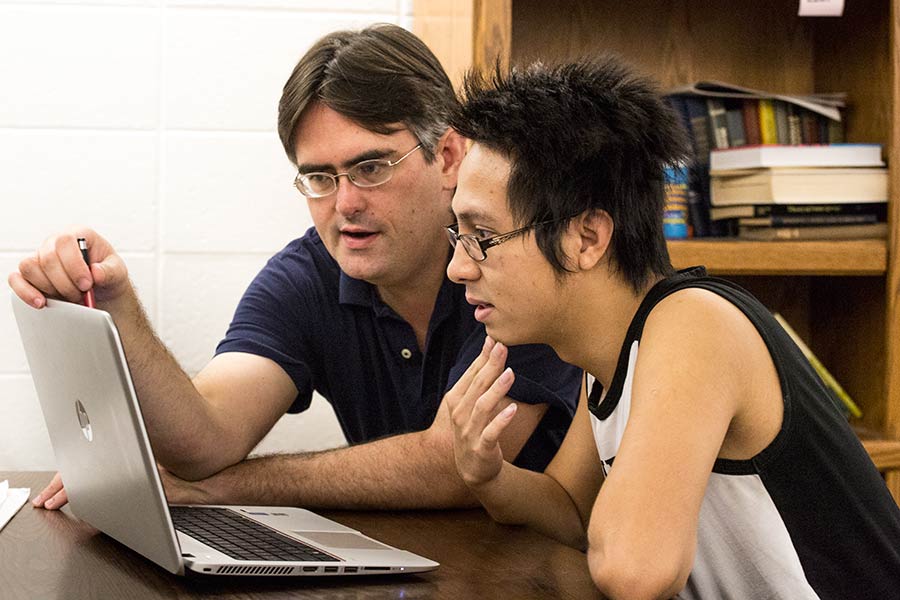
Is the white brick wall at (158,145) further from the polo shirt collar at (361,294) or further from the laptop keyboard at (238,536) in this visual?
the laptop keyboard at (238,536)

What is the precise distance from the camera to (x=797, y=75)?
231cm

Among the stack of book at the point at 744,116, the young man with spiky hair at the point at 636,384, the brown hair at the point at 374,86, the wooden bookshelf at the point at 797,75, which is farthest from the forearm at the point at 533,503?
the stack of book at the point at 744,116

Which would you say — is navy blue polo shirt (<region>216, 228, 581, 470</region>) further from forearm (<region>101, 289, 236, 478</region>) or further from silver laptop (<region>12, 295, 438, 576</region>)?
silver laptop (<region>12, 295, 438, 576</region>)

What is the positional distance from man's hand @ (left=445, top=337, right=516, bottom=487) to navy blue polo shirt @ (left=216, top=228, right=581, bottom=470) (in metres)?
0.35

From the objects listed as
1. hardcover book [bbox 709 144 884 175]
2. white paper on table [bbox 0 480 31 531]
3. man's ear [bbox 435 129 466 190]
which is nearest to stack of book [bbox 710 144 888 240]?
hardcover book [bbox 709 144 884 175]

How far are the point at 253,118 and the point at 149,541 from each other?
1.39 m

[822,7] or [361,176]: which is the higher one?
[822,7]

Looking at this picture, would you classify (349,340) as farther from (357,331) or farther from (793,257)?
(793,257)

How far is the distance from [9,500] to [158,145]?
1.05 m

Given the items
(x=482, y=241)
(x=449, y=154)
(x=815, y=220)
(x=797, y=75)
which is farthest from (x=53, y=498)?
(x=797, y=75)

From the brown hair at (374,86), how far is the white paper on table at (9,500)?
661mm

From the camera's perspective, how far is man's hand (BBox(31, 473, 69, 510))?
130 centimetres

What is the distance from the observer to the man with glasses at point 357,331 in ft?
4.65

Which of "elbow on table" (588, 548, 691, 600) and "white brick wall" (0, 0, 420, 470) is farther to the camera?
"white brick wall" (0, 0, 420, 470)
